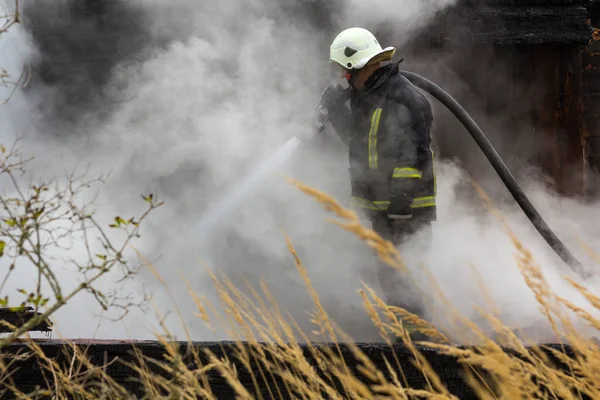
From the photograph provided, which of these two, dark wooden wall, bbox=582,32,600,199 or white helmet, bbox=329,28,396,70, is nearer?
white helmet, bbox=329,28,396,70

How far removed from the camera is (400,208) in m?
4.32

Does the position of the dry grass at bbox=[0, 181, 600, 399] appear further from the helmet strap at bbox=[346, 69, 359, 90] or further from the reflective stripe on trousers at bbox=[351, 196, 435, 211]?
the helmet strap at bbox=[346, 69, 359, 90]

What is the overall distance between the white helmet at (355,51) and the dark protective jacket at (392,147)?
102 mm

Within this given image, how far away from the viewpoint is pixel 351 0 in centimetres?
581

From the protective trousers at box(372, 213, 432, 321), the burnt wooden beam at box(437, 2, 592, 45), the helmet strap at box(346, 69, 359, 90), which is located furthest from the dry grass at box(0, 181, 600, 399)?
the burnt wooden beam at box(437, 2, 592, 45)

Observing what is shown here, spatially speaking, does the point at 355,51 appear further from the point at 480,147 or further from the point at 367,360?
the point at 367,360

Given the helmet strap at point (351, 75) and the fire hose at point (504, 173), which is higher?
the helmet strap at point (351, 75)

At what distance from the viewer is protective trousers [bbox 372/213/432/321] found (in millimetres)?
4449

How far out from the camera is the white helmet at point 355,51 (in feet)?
14.8

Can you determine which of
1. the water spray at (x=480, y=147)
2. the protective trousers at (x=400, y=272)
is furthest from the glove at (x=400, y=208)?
the water spray at (x=480, y=147)

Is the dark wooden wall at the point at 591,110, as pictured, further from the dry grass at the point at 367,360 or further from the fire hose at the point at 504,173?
the dry grass at the point at 367,360

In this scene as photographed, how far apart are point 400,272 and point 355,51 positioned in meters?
1.42

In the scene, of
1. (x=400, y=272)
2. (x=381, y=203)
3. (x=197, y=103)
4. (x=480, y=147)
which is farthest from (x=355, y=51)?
(x=197, y=103)

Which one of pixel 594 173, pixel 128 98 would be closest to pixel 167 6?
pixel 128 98
